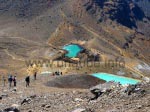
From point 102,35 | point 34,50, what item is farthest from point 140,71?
point 102,35

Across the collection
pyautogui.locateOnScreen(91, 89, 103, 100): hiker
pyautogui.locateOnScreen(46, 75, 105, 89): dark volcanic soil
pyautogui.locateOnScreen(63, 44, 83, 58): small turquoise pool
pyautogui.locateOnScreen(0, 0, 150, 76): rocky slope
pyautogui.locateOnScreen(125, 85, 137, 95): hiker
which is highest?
pyautogui.locateOnScreen(0, 0, 150, 76): rocky slope

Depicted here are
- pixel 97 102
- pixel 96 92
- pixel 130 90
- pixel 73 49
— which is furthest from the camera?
pixel 73 49

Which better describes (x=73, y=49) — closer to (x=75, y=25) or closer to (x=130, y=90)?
(x=75, y=25)

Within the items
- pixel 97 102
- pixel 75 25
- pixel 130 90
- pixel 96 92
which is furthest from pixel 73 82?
pixel 75 25

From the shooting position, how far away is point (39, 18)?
169250 mm

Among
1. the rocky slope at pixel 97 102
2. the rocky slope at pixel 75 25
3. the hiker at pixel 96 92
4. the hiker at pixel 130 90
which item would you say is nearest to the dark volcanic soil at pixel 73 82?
the rocky slope at pixel 97 102

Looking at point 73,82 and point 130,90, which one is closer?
point 130,90

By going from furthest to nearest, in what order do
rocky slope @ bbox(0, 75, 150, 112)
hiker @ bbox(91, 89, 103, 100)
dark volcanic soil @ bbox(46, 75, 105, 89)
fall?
dark volcanic soil @ bbox(46, 75, 105, 89) → hiker @ bbox(91, 89, 103, 100) → rocky slope @ bbox(0, 75, 150, 112)

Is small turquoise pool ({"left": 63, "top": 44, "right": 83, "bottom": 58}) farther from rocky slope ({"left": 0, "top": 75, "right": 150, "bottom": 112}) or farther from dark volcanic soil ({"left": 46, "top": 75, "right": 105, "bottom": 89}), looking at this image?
rocky slope ({"left": 0, "top": 75, "right": 150, "bottom": 112})

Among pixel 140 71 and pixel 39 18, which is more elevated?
pixel 39 18

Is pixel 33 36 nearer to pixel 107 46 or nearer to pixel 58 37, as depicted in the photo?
pixel 58 37

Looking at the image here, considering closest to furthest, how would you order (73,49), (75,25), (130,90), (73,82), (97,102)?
(130,90)
(97,102)
(73,82)
(73,49)
(75,25)

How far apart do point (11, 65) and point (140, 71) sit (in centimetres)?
3407

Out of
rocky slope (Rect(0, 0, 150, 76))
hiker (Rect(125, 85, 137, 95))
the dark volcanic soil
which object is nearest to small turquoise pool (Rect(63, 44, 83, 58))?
rocky slope (Rect(0, 0, 150, 76))
